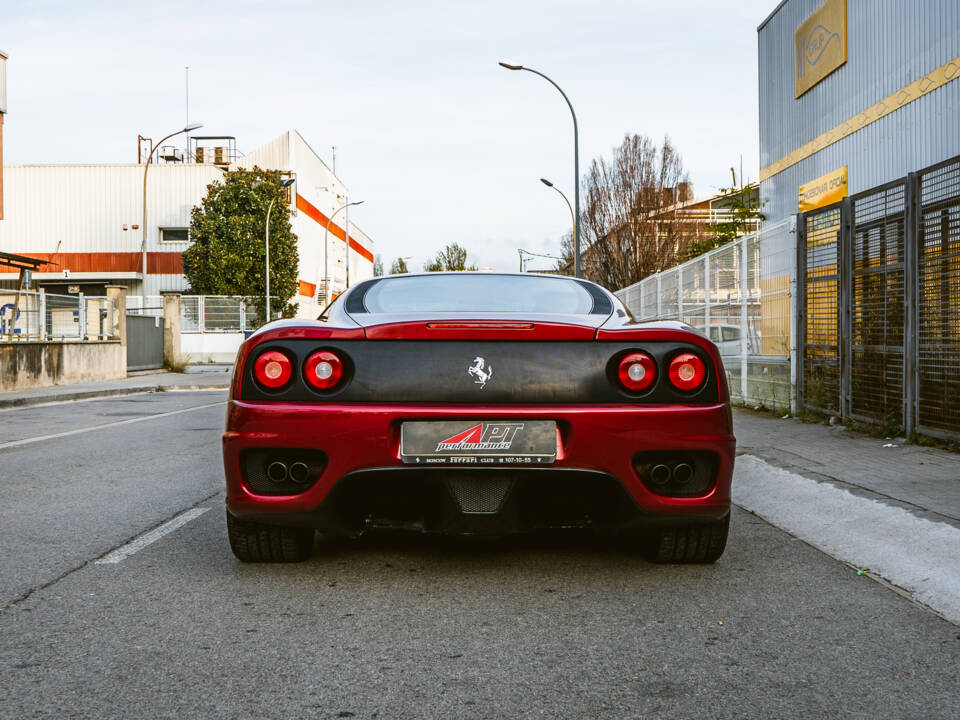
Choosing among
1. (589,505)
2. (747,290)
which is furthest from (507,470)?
(747,290)

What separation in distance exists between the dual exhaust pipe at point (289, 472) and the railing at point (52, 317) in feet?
55.8

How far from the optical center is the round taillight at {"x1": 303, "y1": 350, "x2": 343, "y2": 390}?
12.1 feet

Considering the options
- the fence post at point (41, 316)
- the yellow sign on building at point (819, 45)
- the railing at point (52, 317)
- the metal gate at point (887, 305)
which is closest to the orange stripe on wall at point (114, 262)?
the railing at point (52, 317)

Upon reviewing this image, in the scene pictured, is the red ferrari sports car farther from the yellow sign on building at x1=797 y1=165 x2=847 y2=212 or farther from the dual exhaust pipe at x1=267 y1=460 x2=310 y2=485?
the yellow sign on building at x1=797 y1=165 x2=847 y2=212

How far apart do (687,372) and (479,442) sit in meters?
0.85

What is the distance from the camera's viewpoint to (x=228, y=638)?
312cm

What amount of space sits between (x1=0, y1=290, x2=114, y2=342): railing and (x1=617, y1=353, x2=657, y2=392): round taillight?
1765cm

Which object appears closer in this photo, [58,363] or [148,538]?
[148,538]

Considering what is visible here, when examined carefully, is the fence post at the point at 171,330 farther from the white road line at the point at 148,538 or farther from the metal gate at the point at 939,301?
the metal gate at the point at 939,301

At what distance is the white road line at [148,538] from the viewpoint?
4.32 meters

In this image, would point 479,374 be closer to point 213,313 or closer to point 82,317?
point 82,317

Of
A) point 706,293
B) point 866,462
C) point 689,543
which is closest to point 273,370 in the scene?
point 689,543

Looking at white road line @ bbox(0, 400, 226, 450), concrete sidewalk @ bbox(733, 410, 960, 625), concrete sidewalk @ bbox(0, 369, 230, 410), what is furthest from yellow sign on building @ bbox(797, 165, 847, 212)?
concrete sidewalk @ bbox(733, 410, 960, 625)

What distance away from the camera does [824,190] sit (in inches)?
866
